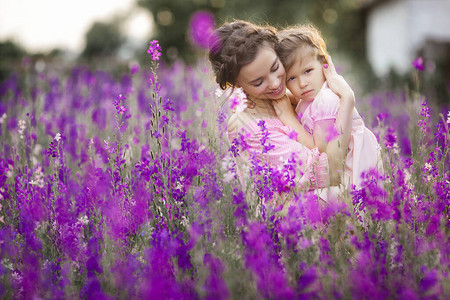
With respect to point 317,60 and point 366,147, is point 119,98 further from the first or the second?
point 366,147

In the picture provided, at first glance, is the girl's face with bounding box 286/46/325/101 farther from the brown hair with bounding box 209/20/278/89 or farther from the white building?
the white building

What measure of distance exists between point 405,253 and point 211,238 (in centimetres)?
82

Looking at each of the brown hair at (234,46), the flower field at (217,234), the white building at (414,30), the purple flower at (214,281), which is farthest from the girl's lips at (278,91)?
the white building at (414,30)

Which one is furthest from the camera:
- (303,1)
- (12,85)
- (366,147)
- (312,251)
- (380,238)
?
(303,1)

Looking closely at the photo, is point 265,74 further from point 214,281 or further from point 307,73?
point 214,281

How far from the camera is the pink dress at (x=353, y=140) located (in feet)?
7.89

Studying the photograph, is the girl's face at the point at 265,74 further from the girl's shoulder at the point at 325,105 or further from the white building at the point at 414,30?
the white building at the point at 414,30

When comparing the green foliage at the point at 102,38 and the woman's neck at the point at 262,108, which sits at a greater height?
the green foliage at the point at 102,38

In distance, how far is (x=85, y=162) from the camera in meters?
3.17

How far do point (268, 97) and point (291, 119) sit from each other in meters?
0.18

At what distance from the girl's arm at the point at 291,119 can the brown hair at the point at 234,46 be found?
30cm

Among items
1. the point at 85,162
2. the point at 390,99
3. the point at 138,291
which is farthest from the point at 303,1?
the point at 138,291

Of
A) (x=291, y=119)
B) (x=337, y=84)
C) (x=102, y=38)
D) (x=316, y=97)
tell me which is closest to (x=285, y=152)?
(x=291, y=119)

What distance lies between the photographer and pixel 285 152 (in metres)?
2.43
